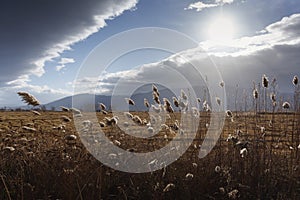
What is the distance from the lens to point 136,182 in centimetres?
388

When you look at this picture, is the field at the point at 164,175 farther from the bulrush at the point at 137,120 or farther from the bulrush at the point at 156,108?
the bulrush at the point at 156,108

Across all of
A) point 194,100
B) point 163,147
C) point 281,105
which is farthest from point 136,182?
point 281,105

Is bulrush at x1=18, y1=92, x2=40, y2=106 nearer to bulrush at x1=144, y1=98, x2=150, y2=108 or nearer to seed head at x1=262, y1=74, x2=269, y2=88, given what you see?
bulrush at x1=144, y1=98, x2=150, y2=108

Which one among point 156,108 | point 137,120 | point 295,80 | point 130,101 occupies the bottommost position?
point 137,120

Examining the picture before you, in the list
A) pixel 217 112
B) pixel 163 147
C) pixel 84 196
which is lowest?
pixel 84 196

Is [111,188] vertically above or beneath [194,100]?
beneath

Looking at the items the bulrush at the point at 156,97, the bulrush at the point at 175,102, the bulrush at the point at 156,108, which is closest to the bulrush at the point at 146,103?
the bulrush at the point at 156,108

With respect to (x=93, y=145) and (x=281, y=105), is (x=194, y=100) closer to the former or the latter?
(x=281, y=105)

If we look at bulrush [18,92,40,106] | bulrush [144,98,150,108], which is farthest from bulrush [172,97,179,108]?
bulrush [18,92,40,106]

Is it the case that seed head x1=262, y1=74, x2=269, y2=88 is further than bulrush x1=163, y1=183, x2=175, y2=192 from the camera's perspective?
Yes

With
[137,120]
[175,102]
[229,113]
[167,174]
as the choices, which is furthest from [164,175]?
[229,113]

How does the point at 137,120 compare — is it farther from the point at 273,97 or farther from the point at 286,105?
the point at 286,105

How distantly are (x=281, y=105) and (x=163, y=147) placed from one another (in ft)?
5.58

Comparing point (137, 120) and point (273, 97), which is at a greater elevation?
point (273, 97)
